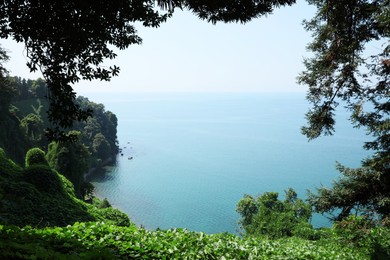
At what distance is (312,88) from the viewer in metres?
8.89

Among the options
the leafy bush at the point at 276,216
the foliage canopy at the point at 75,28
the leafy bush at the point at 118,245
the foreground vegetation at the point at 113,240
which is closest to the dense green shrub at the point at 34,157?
the foreground vegetation at the point at 113,240

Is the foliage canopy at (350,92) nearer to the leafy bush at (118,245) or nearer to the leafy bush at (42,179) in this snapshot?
the leafy bush at (118,245)

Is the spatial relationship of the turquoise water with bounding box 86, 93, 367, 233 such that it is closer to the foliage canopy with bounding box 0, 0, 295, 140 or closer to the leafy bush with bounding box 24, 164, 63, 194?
the leafy bush with bounding box 24, 164, 63, 194

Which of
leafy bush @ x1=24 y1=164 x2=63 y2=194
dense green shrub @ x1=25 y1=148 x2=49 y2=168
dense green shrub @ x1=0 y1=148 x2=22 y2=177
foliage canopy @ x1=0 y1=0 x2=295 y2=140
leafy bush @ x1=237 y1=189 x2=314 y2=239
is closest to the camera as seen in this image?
foliage canopy @ x1=0 y1=0 x2=295 y2=140

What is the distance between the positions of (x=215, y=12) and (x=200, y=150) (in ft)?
419

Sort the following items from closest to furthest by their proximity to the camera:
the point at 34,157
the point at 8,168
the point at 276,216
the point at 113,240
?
1. the point at 113,240
2. the point at 8,168
3. the point at 34,157
4. the point at 276,216

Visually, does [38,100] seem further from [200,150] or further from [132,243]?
[132,243]

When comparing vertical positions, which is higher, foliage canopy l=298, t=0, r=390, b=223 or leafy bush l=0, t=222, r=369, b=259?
foliage canopy l=298, t=0, r=390, b=223

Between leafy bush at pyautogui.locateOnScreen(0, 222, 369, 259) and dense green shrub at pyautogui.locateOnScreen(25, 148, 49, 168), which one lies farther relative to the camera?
dense green shrub at pyautogui.locateOnScreen(25, 148, 49, 168)

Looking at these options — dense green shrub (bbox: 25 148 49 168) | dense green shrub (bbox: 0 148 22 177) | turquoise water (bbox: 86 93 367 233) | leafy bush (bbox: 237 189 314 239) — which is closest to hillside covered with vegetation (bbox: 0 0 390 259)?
dense green shrub (bbox: 0 148 22 177)

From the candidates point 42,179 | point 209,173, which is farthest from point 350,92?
point 209,173

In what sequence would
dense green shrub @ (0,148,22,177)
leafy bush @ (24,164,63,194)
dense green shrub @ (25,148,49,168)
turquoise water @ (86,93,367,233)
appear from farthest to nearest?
turquoise water @ (86,93,367,233)
dense green shrub @ (25,148,49,168)
leafy bush @ (24,164,63,194)
dense green shrub @ (0,148,22,177)

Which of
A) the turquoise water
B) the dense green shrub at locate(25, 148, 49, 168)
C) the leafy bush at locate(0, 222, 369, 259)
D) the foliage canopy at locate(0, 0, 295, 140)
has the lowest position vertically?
the leafy bush at locate(0, 222, 369, 259)

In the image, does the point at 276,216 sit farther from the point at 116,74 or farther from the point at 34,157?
the point at 116,74
